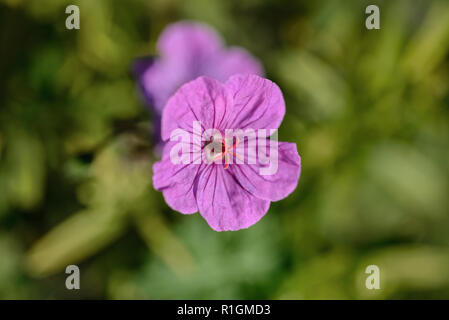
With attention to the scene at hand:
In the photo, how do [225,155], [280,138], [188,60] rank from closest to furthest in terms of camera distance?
1. [225,155]
2. [188,60]
3. [280,138]

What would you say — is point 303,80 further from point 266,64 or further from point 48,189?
point 48,189

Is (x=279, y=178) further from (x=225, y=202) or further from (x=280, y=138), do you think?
(x=280, y=138)

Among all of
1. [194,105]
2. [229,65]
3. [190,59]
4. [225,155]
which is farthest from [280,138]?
[194,105]

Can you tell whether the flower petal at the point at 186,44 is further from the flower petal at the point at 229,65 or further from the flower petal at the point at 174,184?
the flower petal at the point at 174,184

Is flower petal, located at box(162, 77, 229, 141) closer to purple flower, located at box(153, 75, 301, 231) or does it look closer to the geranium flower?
purple flower, located at box(153, 75, 301, 231)

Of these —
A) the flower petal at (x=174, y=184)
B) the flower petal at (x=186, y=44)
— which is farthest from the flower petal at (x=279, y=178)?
the flower petal at (x=186, y=44)

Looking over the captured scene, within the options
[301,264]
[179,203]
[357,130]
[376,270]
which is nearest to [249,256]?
[301,264]
